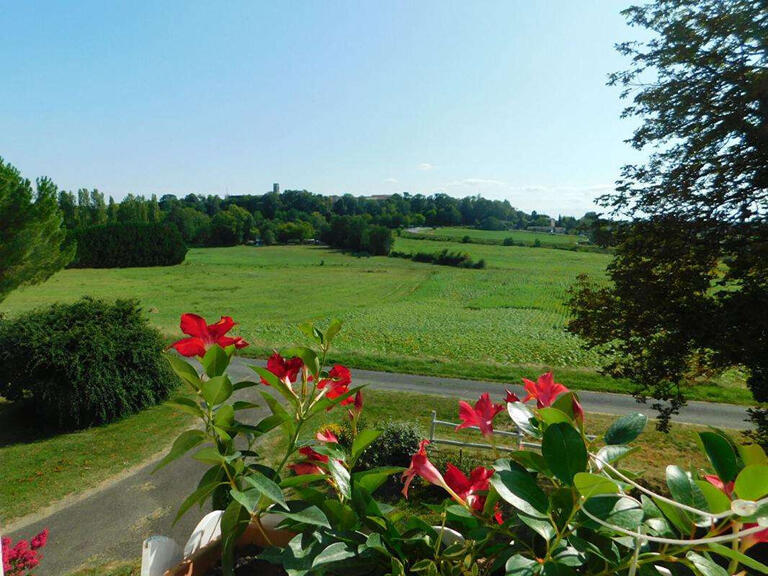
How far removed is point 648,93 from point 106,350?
1192 cm

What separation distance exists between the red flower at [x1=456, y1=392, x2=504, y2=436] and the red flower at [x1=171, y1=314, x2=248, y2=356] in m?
0.51

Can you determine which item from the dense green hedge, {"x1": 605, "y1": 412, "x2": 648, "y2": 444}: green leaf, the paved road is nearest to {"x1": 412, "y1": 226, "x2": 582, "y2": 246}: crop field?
the dense green hedge

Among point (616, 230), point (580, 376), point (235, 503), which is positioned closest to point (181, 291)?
point (580, 376)

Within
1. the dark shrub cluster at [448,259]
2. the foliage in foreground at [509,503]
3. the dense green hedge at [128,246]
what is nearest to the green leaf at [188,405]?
the foliage in foreground at [509,503]

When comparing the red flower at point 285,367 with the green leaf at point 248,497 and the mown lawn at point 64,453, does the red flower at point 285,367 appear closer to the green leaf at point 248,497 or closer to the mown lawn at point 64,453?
the green leaf at point 248,497

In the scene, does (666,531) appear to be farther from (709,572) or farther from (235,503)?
(235,503)

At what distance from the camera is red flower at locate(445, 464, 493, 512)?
95cm

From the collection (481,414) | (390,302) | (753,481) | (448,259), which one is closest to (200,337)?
(481,414)

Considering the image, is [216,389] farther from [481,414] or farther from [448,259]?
[448,259]

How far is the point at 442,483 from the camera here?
924 mm

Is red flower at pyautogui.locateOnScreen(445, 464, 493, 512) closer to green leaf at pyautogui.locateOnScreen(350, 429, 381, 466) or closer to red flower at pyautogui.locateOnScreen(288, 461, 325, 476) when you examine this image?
green leaf at pyautogui.locateOnScreen(350, 429, 381, 466)

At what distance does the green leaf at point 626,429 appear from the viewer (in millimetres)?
846

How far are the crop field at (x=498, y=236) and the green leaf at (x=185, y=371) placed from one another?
228ft

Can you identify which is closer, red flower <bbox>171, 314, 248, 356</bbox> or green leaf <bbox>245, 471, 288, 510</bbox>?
green leaf <bbox>245, 471, 288, 510</bbox>
